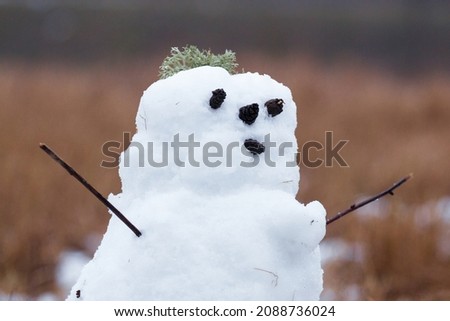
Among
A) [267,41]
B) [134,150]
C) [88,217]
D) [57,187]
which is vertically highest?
[267,41]

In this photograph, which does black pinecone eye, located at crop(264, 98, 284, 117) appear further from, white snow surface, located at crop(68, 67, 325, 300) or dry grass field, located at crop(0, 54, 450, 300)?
dry grass field, located at crop(0, 54, 450, 300)

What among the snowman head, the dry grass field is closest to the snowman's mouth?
the snowman head

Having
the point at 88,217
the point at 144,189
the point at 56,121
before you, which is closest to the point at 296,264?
the point at 144,189

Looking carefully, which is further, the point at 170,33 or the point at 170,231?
the point at 170,33

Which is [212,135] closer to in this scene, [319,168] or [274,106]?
[274,106]

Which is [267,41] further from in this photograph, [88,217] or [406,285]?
[406,285]

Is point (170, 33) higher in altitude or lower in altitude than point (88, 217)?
higher
